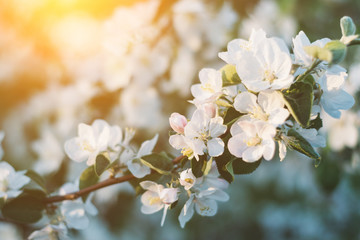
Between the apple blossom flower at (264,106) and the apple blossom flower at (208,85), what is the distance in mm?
46

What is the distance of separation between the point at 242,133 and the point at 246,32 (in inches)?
54.6

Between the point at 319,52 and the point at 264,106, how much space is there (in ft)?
0.36

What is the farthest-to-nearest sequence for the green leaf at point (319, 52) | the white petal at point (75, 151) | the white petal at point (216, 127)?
the white petal at point (75, 151), the white petal at point (216, 127), the green leaf at point (319, 52)

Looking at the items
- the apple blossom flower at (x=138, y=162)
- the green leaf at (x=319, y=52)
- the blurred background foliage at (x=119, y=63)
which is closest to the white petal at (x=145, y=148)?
the apple blossom flower at (x=138, y=162)

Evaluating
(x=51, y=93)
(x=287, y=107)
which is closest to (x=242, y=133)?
(x=287, y=107)

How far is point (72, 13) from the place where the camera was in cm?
202

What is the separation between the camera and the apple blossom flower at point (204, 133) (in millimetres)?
716

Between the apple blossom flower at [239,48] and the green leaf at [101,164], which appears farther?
the green leaf at [101,164]

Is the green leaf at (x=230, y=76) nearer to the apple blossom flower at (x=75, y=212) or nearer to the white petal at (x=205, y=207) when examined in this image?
the white petal at (x=205, y=207)

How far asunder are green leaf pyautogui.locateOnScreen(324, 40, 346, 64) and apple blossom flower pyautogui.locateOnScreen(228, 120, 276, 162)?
5.1 inches

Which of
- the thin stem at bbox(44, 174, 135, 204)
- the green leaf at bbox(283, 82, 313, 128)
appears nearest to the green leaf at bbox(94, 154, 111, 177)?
the thin stem at bbox(44, 174, 135, 204)

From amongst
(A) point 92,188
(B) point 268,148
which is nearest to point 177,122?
(B) point 268,148

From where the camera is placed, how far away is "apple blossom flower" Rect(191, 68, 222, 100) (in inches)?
28.7

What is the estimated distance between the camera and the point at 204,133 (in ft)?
2.36
